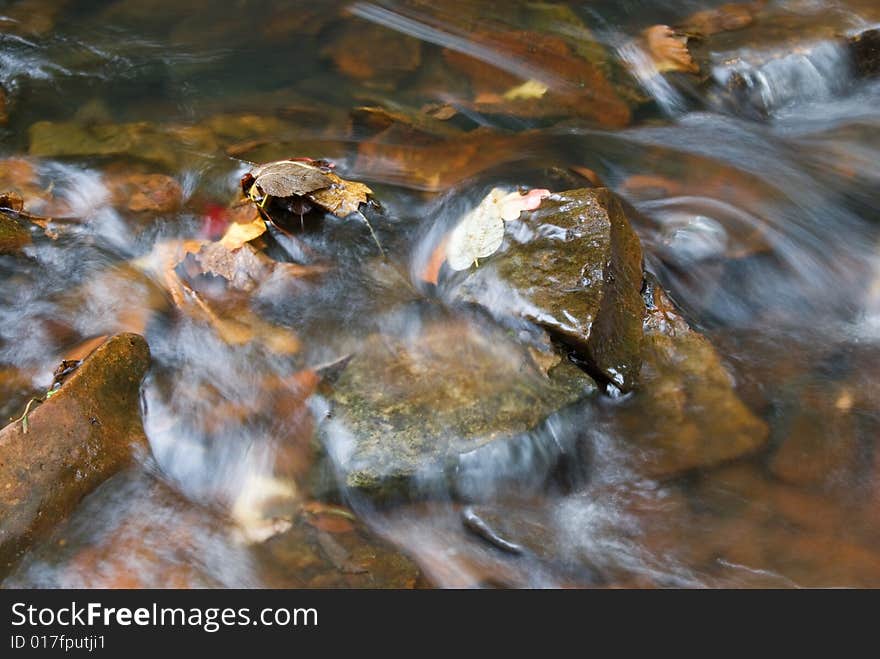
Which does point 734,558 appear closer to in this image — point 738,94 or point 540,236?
point 540,236

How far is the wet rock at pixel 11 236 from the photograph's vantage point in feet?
Answer: 12.7

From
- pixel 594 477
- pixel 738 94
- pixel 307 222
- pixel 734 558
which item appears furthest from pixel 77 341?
pixel 738 94

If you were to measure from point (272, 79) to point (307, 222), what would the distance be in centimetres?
184

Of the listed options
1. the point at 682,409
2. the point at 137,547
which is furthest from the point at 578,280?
the point at 137,547

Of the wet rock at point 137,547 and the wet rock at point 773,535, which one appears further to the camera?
the wet rock at point 773,535

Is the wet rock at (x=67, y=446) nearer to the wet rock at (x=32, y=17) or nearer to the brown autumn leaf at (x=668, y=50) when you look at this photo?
the wet rock at (x=32, y=17)

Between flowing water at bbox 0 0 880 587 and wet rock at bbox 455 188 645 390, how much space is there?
0.55 feet

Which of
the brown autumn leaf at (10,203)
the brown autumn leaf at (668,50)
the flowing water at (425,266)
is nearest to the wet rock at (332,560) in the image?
the flowing water at (425,266)

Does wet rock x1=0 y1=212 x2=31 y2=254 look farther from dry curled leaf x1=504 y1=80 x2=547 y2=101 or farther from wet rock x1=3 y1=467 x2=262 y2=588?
dry curled leaf x1=504 y1=80 x2=547 y2=101

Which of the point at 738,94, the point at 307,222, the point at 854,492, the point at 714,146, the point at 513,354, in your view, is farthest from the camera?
the point at 738,94

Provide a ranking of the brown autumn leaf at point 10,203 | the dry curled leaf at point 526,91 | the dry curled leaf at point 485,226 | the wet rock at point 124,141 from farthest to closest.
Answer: the dry curled leaf at point 526,91 < the wet rock at point 124,141 < the brown autumn leaf at point 10,203 < the dry curled leaf at point 485,226

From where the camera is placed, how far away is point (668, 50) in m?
5.46

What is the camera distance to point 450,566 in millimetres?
2736

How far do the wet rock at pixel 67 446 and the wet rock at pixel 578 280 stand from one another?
5.14ft
